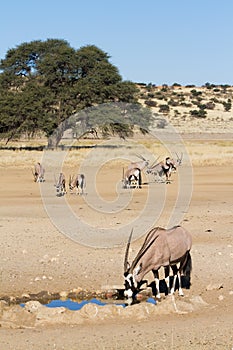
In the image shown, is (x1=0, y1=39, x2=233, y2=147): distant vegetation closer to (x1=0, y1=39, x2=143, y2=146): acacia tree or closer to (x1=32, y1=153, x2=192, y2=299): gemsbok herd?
(x1=0, y1=39, x2=143, y2=146): acacia tree

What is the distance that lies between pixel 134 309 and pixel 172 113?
88150 mm

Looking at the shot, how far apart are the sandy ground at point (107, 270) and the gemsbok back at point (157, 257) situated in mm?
639

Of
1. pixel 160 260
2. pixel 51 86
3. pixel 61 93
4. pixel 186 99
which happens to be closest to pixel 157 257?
pixel 160 260

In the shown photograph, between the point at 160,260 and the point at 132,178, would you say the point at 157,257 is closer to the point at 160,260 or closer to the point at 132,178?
the point at 160,260

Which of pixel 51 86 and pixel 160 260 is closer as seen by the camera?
pixel 160 260

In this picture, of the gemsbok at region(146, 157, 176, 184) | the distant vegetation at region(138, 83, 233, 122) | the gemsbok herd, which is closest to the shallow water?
the gemsbok herd

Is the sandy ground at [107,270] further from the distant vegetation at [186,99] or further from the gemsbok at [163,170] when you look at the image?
the distant vegetation at [186,99]

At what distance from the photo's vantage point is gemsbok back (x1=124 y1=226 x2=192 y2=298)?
Result: 35.5ft

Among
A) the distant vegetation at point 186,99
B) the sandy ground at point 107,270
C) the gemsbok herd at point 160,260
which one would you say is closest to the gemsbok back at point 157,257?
the gemsbok herd at point 160,260

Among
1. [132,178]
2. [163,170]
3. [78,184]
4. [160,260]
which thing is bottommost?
[160,260]

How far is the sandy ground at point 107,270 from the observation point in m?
9.20

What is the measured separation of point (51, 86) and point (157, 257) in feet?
128

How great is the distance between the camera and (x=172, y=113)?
97625 mm

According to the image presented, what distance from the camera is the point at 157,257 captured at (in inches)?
441
